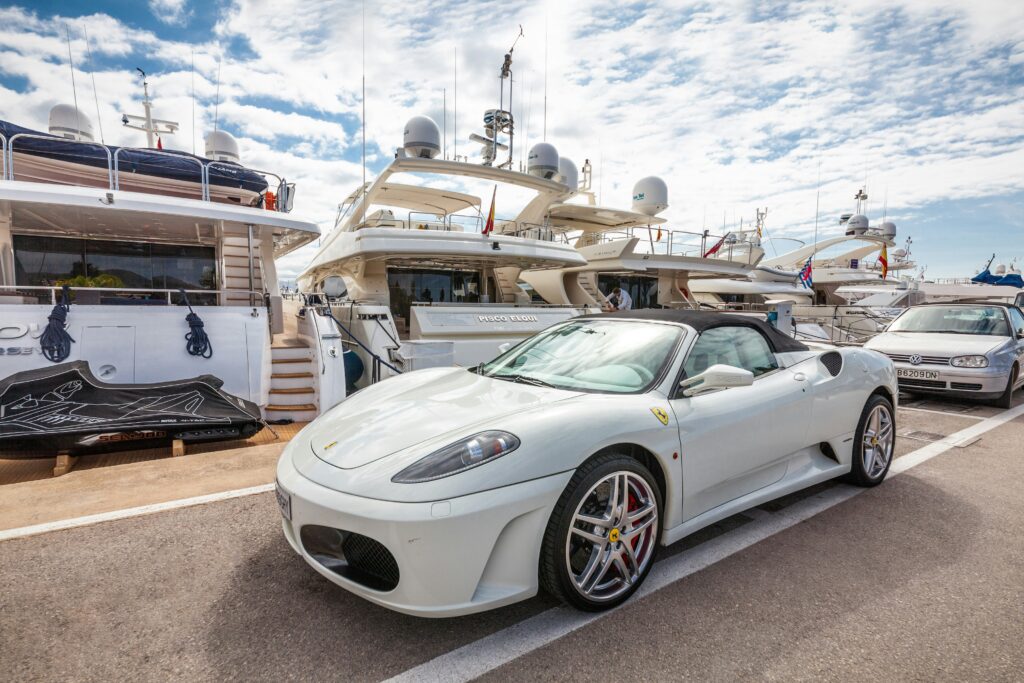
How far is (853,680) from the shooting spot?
182 centimetres

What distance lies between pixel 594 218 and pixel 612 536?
15.4m

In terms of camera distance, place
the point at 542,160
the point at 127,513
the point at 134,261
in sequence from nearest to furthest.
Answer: the point at 127,513 < the point at 134,261 < the point at 542,160

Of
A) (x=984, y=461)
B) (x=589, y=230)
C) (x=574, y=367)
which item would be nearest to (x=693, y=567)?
(x=574, y=367)

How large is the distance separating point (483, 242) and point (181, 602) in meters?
7.59

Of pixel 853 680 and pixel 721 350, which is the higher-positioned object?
pixel 721 350

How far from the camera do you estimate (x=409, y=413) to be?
254cm

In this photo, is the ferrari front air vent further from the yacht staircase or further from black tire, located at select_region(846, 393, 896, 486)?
the yacht staircase

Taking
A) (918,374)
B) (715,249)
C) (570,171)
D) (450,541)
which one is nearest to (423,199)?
(570,171)

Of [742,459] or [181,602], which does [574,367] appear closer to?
[742,459]

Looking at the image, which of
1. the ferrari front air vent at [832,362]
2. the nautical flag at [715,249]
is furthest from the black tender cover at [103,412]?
the nautical flag at [715,249]

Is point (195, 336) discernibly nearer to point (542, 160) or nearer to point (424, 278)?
point (424, 278)

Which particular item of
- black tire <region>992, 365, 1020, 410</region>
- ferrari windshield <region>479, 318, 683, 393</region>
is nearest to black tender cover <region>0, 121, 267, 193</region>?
ferrari windshield <region>479, 318, 683, 393</region>

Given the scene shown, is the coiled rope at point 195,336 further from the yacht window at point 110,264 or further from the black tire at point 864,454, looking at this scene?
the black tire at point 864,454

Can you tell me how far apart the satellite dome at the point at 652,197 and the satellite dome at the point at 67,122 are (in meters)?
14.9
